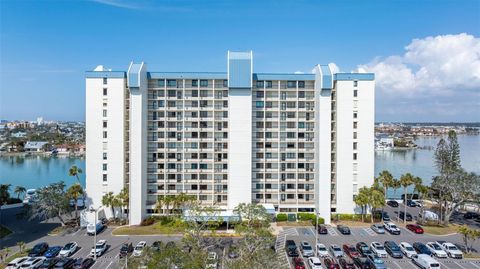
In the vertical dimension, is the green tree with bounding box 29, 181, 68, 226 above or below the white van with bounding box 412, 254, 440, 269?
above

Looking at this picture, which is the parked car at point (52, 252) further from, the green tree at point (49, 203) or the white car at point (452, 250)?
the white car at point (452, 250)

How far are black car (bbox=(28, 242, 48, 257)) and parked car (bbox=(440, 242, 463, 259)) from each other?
138 ft

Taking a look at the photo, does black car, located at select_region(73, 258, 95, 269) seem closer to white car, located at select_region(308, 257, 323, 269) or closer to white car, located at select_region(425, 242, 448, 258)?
white car, located at select_region(308, 257, 323, 269)

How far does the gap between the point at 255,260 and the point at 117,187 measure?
2912cm

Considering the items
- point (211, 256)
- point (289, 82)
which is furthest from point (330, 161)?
point (211, 256)

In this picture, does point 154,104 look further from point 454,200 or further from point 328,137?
point 454,200

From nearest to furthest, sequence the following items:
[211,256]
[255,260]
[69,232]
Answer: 1. [255,260]
2. [211,256]
3. [69,232]

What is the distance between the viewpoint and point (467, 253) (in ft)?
115

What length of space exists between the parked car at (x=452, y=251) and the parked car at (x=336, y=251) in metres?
11.3

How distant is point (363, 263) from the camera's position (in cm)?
3083

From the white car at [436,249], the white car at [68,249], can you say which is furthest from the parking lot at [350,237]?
the white car at [68,249]

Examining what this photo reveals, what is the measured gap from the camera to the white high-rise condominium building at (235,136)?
4600 cm

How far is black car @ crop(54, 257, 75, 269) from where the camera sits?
30547 millimetres

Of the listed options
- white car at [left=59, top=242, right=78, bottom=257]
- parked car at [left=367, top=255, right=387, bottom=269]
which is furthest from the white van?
white car at [left=59, top=242, right=78, bottom=257]
